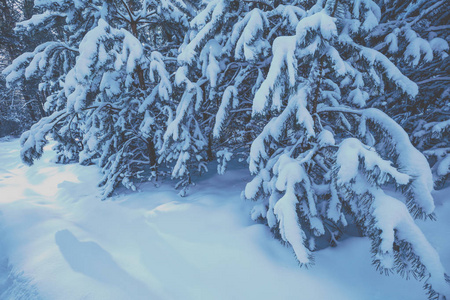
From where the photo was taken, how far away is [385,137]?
6.74 ft

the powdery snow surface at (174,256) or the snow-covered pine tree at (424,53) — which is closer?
the powdery snow surface at (174,256)

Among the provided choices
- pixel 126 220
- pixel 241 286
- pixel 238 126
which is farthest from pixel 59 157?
pixel 241 286

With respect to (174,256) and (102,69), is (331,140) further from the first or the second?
(102,69)

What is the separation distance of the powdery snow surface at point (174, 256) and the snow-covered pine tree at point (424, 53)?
0.93 metres

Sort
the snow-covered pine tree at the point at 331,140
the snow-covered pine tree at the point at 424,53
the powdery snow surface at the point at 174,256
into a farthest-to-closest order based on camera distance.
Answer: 1. the snow-covered pine tree at the point at 424,53
2. the powdery snow surface at the point at 174,256
3. the snow-covered pine tree at the point at 331,140

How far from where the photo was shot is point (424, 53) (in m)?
3.15

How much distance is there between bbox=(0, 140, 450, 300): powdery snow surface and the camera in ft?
7.82

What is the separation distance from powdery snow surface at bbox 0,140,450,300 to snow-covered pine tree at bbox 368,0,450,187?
93 centimetres

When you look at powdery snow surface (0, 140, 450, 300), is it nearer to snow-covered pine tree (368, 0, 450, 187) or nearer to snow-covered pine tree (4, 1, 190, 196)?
snow-covered pine tree (368, 0, 450, 187)

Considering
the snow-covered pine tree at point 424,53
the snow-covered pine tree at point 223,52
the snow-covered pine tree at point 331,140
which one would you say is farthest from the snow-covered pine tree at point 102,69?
the snow-covered pine tree at point 424,53

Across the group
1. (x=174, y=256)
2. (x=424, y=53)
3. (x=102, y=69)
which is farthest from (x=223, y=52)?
(x=174, y=256)

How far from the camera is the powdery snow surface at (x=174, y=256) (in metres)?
2.38

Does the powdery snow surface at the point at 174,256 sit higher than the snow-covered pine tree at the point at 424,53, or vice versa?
the snow-covered pine tree at the point at 424,53

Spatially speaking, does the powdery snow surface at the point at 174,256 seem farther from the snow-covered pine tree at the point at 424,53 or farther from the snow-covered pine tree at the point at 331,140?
the snow-covered pine tree at the point at 424,53
